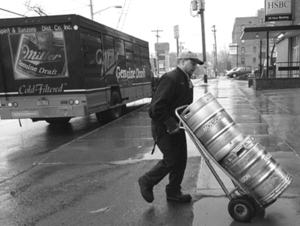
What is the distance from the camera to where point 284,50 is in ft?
82.8

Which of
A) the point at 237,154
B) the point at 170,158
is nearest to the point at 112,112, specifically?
the point at 170,158

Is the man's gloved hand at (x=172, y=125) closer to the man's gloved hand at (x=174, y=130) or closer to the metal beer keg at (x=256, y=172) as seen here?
the man's gloved hand at (x=174, y=130)

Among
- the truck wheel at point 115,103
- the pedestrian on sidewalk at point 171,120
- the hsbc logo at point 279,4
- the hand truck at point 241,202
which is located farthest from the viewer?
the hsbc logo at point 279,4

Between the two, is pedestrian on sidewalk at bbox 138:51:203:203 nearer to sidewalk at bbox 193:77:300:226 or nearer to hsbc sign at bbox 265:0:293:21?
sidewalk at bbox 193:77:300:226

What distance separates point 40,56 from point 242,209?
6.68 m

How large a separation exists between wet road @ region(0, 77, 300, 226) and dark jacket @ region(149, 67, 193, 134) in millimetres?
1120

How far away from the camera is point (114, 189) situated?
14.4ft

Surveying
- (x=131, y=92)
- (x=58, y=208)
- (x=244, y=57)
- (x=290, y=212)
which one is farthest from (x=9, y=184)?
(x=244, y=57)

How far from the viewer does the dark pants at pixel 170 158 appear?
3551 mm

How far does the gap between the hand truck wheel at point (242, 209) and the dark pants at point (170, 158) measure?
77cm

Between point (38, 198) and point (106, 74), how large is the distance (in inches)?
228

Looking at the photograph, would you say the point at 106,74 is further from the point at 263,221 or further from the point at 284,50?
the point at 284,50

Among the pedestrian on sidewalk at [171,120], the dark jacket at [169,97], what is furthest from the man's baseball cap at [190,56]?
the dark jacket at [169,97]

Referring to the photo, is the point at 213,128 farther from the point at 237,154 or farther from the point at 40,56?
the point at 40,56
